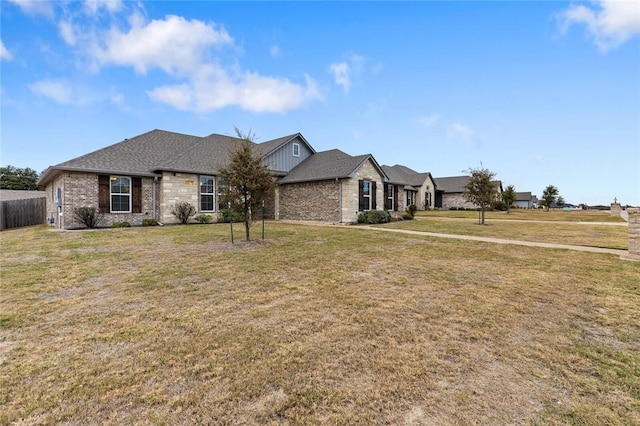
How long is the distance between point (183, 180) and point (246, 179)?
10430 mm

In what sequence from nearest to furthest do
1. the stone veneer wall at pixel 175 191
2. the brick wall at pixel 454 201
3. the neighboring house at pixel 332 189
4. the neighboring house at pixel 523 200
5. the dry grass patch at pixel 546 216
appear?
the stone veneer wall at pixel 175 191 → the neighboring house at pixel 332 189 → the dry grass patch at pixel 546 216 → the brick wall at pixel 454 201 → the neighboring house at pixel 523 200

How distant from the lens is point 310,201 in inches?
834

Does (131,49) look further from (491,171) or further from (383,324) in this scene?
(491,171)

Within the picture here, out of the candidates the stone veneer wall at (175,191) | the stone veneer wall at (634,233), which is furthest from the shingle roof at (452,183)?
the stone veneer wall at (175,191)

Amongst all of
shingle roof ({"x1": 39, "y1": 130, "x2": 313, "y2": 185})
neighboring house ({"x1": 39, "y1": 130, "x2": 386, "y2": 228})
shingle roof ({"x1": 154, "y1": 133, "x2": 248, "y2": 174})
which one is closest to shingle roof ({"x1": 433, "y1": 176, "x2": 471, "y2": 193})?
neighboring house ({"x1": 39, "y1": 130, "x2": 386, "y2": 228})

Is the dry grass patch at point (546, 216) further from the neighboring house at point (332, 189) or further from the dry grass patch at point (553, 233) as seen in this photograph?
the neighboring house at point (332, 189)

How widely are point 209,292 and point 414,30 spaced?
→ 1648cm

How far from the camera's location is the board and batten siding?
74.3ft

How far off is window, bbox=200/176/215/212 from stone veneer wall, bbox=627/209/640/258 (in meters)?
20.4

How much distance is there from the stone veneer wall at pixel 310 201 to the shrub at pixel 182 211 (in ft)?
23.7

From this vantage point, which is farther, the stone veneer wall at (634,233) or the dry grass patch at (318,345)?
the stone veneer wall at (634,233)

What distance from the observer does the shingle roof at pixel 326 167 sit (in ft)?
64.4

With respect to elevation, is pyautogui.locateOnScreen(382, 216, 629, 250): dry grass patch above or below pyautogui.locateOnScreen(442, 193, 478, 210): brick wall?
below

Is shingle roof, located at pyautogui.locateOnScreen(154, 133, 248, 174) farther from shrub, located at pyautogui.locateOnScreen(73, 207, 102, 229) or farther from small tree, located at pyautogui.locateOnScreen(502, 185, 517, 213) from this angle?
small tree, located at pyautogui.locateOnScreen(502, 185, 517, 213)
